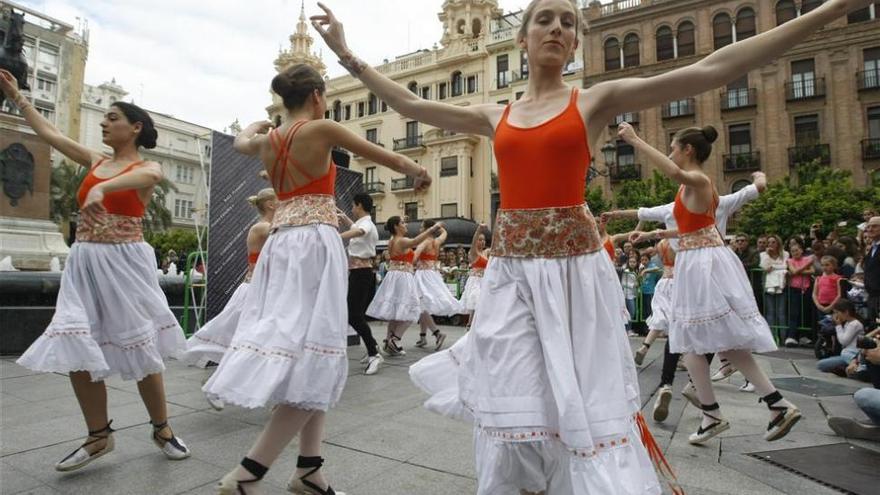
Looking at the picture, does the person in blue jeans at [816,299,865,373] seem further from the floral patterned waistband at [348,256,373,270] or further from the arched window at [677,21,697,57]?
the arched window at [677,21,697,57]

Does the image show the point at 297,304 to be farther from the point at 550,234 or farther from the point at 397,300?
the point at 397,300

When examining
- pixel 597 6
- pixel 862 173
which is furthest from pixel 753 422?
pixel 597 6

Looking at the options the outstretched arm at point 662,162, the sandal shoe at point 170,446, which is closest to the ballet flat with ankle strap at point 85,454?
the sandal shoe at point 170,446

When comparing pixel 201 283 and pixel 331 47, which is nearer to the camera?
pixel 331 47

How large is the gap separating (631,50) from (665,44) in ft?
6.55

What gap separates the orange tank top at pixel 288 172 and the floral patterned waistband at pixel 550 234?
4.03 feet

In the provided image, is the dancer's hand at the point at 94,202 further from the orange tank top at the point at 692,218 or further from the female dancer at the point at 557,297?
the orange tank top at the point at 692,218

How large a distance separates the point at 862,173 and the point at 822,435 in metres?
30.5

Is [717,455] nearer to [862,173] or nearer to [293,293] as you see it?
[293,293]

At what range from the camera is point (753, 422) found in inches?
177

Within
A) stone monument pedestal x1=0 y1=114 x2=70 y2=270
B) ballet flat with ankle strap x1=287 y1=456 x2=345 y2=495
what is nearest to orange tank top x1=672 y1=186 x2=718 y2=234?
ballet flat with ankle strap x1=287 y1=456 x2=345 y2=495

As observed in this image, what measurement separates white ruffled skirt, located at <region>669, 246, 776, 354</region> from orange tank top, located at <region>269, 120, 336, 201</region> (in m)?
2.92

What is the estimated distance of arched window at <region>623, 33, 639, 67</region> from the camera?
3375 cm

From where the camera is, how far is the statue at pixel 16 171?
393 inches
